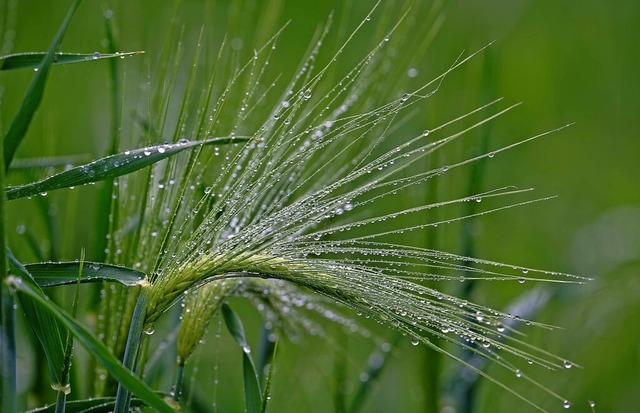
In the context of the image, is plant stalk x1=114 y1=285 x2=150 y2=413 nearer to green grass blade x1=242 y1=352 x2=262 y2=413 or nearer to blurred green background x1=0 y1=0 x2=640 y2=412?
green grass blade x1=242 y1=352 x2=262 y2=413

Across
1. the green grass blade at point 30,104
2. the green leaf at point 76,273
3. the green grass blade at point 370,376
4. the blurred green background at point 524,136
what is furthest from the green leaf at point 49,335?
the blurred green background at point 524,136

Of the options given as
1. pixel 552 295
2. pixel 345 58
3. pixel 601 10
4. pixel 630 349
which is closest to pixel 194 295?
pixel 552 295

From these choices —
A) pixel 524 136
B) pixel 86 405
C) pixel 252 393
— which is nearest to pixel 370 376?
pixel 252 393

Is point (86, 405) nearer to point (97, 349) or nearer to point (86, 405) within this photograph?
point (86, 405)

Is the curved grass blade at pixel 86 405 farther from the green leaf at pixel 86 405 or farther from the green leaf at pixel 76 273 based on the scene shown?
the green leaf at pixel 76 273

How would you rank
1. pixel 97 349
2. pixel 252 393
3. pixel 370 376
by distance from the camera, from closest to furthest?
pixel 97 349
pixel 252 393
pixel 370 376

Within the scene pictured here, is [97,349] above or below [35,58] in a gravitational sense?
below

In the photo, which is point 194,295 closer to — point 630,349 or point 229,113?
point 229,113

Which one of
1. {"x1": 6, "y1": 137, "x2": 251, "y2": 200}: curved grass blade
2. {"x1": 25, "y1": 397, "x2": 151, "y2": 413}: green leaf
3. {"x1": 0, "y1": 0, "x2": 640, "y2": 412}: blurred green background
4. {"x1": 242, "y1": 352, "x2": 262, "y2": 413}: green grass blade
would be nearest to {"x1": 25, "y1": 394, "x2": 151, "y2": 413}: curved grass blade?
{"x1": 25, "y1": 397, "x2": 151, "y2": 413}: green leaf
